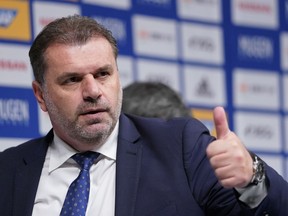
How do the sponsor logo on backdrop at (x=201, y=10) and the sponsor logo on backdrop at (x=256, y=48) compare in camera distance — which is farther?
the sponsor logo on backdrop at (x=256, y=48)

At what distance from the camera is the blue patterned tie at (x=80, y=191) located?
2027 millimetres

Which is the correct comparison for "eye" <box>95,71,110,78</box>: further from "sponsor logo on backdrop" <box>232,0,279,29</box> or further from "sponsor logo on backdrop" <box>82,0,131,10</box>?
"sponsor logo on backdrop" <box>232,0,279,29</box>

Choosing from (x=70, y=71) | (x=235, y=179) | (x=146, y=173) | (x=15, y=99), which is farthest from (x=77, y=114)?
(x=15, y=99)

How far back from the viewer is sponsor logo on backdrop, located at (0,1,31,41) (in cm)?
336

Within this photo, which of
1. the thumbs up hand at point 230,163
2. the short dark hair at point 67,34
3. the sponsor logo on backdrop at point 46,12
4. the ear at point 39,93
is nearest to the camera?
the thumbs up hand at point 230,163

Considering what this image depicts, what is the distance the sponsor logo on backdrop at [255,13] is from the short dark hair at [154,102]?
1.45 metres

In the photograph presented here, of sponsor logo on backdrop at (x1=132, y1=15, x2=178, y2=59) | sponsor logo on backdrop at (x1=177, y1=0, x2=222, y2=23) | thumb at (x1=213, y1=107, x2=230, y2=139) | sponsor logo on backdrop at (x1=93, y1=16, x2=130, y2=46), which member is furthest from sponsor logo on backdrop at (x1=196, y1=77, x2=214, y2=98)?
thumb at (x1=213, y1=107, x2=230, y2=139)

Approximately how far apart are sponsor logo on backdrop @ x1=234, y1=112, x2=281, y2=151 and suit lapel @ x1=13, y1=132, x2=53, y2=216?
6.63 feet

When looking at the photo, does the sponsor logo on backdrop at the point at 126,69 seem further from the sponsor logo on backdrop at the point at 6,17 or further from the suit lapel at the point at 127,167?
the suit lapel at the point at 127,167

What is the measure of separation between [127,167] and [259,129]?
7.32ft

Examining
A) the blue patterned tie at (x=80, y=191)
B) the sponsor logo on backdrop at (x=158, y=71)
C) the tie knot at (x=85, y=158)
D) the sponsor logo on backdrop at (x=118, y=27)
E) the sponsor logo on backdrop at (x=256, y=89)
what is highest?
the sponsor logo on backdrop at (x=118, y=27)

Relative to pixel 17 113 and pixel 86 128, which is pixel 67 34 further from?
pixel 17 113

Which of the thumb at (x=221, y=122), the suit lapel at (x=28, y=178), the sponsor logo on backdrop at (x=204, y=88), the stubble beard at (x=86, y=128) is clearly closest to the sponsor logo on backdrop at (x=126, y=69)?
the sponsor logo on backdrop at (x=204, y=88)

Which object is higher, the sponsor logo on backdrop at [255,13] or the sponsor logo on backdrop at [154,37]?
the sponsor logo on backdrop at [255,13]
